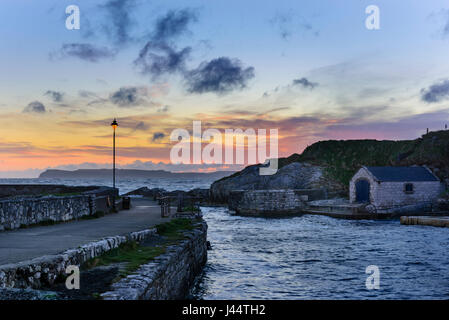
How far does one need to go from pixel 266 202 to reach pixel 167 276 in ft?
160

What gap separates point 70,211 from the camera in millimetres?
18750

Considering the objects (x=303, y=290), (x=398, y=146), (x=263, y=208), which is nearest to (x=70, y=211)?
(x=303, y=290)

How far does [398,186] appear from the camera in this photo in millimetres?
50750

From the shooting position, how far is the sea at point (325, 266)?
51.5ft

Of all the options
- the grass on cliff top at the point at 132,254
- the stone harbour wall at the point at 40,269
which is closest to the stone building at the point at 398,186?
the grass on cliff top at the point at 132,254

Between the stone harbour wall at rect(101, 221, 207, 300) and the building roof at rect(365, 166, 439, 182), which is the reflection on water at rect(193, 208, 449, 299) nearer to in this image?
the stone harbour wall at rect(101, 221, 207, 300)

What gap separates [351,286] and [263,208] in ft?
138

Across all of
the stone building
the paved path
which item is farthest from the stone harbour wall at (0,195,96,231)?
the stone building

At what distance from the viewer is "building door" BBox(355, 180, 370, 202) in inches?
2131

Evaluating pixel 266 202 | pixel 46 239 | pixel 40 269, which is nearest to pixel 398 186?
pixel 266 202

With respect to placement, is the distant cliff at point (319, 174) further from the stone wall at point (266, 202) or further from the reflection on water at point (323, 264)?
the reflection on water at point (323, 264)

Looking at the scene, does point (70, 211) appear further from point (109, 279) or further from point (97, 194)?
point (109, 279)

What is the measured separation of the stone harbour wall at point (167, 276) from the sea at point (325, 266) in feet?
3.79
